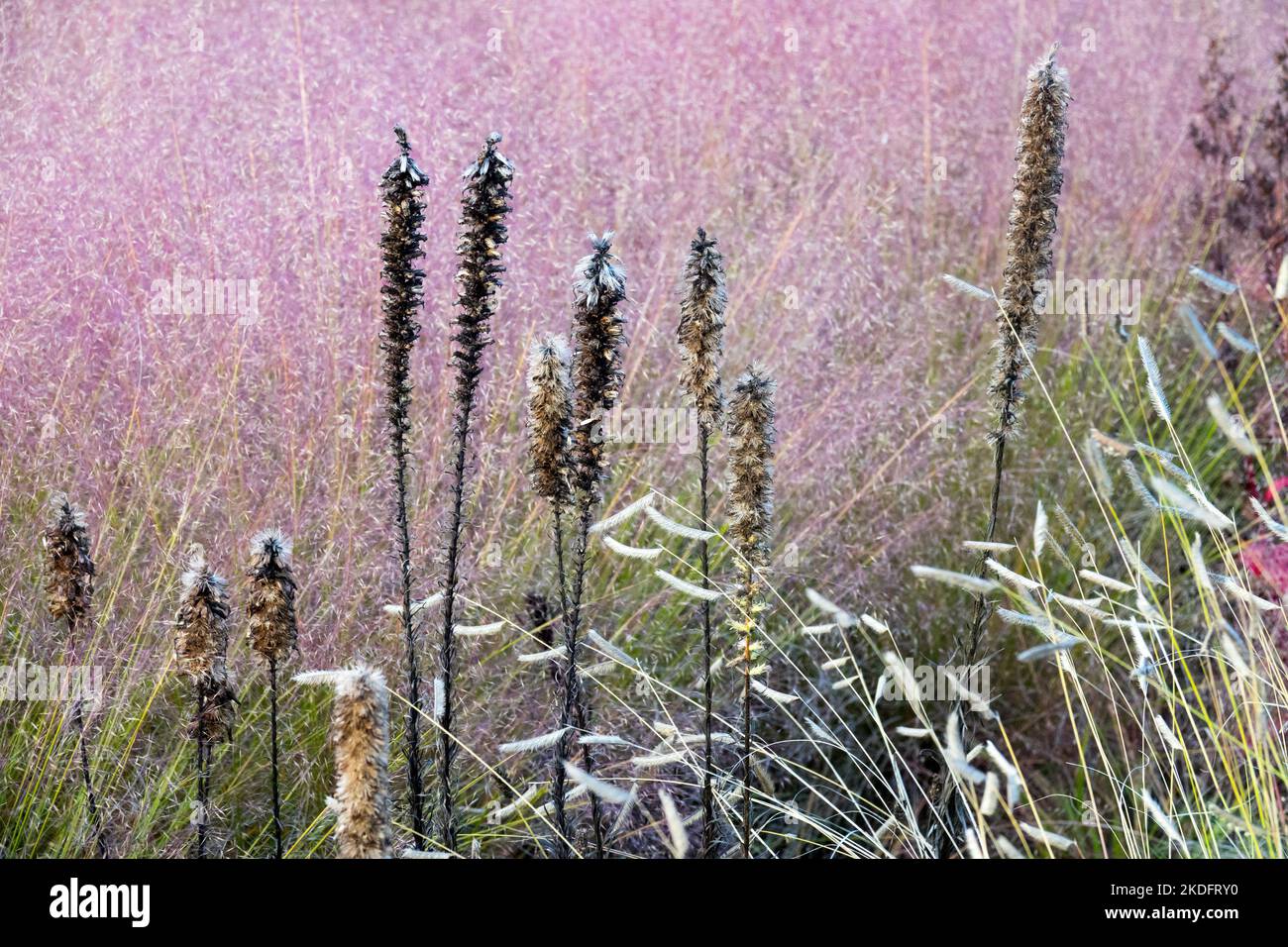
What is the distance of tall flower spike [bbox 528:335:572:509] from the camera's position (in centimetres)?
211

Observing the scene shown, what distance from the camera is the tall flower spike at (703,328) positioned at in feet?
6.99

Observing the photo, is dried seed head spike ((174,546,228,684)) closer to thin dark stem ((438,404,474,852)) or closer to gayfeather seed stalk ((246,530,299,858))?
gayfeather seed stalk ((246,530,299,858))

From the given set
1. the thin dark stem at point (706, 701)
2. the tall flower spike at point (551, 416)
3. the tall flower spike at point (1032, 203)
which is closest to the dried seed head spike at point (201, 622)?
the tall flower spike at point (551, 416)

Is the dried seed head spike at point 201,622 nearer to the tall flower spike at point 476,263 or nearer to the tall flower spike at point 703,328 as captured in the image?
the tall flower spike at point 476,263

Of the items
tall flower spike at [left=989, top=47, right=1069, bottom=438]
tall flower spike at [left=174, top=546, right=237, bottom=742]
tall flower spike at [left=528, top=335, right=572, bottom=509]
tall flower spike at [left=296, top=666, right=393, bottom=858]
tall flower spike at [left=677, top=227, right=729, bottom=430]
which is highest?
tall flower spike at [left=989, top=47, right=1069, bottom=438]

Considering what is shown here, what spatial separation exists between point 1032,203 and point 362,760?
151cm

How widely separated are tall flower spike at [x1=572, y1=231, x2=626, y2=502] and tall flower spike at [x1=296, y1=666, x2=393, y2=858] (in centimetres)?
67

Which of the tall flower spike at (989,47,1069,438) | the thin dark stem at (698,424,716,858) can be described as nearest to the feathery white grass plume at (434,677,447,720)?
the thin dark stem at (698,424,716,858)

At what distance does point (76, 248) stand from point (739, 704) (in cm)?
183

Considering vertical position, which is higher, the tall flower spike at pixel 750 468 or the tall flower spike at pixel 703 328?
the tall flower spike at pixel 703 328

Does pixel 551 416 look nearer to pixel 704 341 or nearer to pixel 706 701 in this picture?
pixel 704 341

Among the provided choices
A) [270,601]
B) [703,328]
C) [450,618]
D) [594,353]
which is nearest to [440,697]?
[450,618]

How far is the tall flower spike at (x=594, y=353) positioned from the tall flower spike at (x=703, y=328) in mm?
105
